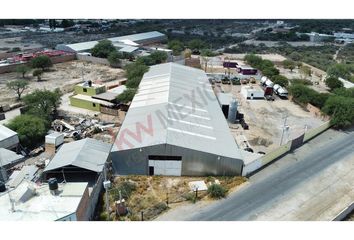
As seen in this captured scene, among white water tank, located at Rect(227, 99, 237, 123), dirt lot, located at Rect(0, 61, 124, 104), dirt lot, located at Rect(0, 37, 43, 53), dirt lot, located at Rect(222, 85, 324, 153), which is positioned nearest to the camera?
dirt lot, located at Rect(222, 85, 324, 153)

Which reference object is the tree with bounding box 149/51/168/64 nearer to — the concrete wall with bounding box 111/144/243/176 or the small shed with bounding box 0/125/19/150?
the small shed with bounding box 0/125/19/150

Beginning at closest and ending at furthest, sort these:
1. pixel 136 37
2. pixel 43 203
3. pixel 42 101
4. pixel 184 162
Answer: pixel 43 203
pixel 184 162
pixel 42 101
pixel 136 37

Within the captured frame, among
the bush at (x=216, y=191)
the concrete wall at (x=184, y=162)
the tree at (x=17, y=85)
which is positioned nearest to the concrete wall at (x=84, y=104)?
the tree at (x=17, y=85)

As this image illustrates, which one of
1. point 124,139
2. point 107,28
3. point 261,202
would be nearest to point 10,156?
point 124,139

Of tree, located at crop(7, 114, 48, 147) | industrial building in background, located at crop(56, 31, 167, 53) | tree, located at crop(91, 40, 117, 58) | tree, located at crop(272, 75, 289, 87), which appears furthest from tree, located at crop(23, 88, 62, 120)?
industrial building in background, located at crop(56, 31, 167, 53)

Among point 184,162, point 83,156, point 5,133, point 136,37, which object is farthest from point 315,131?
point 136,37

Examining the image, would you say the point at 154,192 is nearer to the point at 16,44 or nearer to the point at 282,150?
the point at 282,150

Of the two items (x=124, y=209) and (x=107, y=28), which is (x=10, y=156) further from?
(x=107, y=28)
